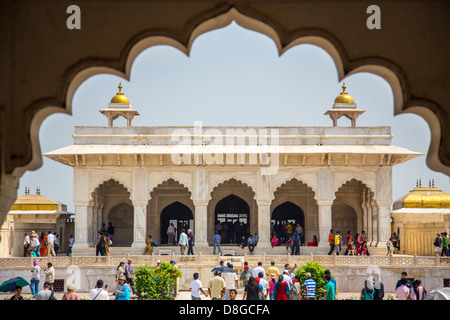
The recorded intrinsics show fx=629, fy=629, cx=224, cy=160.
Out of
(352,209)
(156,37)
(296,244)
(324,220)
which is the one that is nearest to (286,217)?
(352,209)

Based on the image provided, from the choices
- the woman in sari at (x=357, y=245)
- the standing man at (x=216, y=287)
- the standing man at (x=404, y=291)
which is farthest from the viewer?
the woman in sari at (x=357, y=245)

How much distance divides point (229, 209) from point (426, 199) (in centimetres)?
821

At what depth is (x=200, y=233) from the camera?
21.8 metres

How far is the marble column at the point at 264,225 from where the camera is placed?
71.1 feet

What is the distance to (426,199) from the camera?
2616 centimetres

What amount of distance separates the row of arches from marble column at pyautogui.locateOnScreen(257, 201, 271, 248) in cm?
265

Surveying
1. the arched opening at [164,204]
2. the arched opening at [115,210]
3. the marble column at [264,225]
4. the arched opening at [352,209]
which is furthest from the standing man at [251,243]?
the arched opening at [115,210]

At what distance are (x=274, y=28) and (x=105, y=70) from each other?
1.01 metres

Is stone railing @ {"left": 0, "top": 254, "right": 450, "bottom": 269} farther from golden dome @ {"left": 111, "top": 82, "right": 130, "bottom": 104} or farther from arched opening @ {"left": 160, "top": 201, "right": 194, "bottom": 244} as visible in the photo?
golden dome @ {"left": 111, "top": 82, "right": 130, "bottom": 104}

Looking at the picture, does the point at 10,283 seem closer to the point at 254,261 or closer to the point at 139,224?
the point at 254,261

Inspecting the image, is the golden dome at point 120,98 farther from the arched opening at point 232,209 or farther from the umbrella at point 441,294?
the umbrella at point 441,294

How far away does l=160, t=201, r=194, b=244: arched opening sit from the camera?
84.5ft
